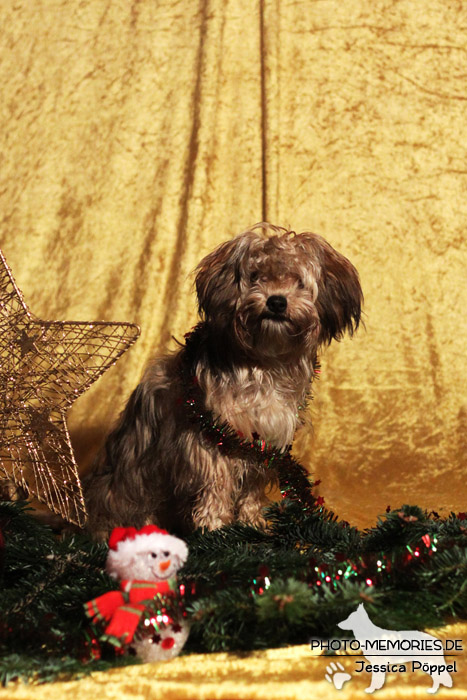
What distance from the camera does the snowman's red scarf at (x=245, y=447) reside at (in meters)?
2.51

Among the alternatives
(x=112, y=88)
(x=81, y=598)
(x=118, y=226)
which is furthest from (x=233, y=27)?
(x=81, y=598)

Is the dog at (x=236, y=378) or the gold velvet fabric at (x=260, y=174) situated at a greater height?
the gold velvet fabric at (x=260, y=174)

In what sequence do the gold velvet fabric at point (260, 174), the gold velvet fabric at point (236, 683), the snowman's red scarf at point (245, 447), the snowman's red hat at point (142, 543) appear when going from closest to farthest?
the gold velvet fabric at point (236, 683), the snowman's red hat at point (142, 543), the snowman's red scarf at point (245, 447), the gold velvet fabric at point (260, 174)

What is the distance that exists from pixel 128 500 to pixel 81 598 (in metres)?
1.00

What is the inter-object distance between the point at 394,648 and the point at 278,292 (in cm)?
113

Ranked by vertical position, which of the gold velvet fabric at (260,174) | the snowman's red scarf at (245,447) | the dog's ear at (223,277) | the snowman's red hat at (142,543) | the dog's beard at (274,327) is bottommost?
the snowman's red hat at (142,543)

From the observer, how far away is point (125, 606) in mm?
1616

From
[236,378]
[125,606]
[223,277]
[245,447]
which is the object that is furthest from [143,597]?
[223,277]

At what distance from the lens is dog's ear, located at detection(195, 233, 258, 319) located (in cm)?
247

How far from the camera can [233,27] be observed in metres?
4.31

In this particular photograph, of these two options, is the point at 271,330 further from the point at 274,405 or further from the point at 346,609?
the point at 346,609

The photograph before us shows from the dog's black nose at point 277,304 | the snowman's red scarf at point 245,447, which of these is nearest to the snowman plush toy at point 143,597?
the snowman's red scarf at point 245,447

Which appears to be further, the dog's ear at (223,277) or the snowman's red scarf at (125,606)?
the dog's ear at (223,277)

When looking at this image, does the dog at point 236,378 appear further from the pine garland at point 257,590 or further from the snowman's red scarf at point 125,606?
the snowman's red scarf at point 125,606
